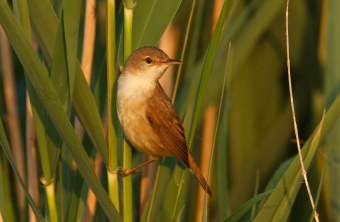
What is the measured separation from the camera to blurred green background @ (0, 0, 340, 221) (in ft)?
5.78

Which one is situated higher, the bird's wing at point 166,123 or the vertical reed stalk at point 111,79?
the vertical reed stalk at point 111,79

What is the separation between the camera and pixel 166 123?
8.31ft

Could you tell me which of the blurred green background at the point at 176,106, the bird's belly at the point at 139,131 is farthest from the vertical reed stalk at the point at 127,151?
the bird's belly at the point at 139,131

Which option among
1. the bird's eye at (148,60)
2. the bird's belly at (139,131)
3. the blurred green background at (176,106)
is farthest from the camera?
the bird's eye at (148,60)

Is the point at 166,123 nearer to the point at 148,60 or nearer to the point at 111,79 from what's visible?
the point at 148,60

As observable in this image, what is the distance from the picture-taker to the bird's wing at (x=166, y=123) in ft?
7.95

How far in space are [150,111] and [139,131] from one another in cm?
13

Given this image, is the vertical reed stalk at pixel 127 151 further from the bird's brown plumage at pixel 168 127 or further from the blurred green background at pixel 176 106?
the bird's brown plumage at pixel 168 127

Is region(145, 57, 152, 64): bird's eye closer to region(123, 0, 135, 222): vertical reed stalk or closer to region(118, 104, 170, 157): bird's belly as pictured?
region(118, 104, 170, 157): bird's belly

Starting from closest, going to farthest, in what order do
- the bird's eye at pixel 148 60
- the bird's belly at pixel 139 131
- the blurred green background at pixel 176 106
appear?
the blurred green background at pixel 176 106 → the bird's belly at pixel 139 131 → the bird's eye at pixel 148 60

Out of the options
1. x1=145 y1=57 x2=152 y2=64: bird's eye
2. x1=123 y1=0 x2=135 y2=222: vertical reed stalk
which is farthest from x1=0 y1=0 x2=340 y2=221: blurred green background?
x1=145 y1=57 x2=152 y2=64: bird's eye

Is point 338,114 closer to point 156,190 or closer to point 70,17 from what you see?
point 156,190

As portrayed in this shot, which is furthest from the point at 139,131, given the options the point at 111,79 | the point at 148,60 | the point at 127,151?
the point at 111,79

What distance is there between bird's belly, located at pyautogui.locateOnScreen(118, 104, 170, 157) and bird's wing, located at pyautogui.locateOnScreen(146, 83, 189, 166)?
23mm
